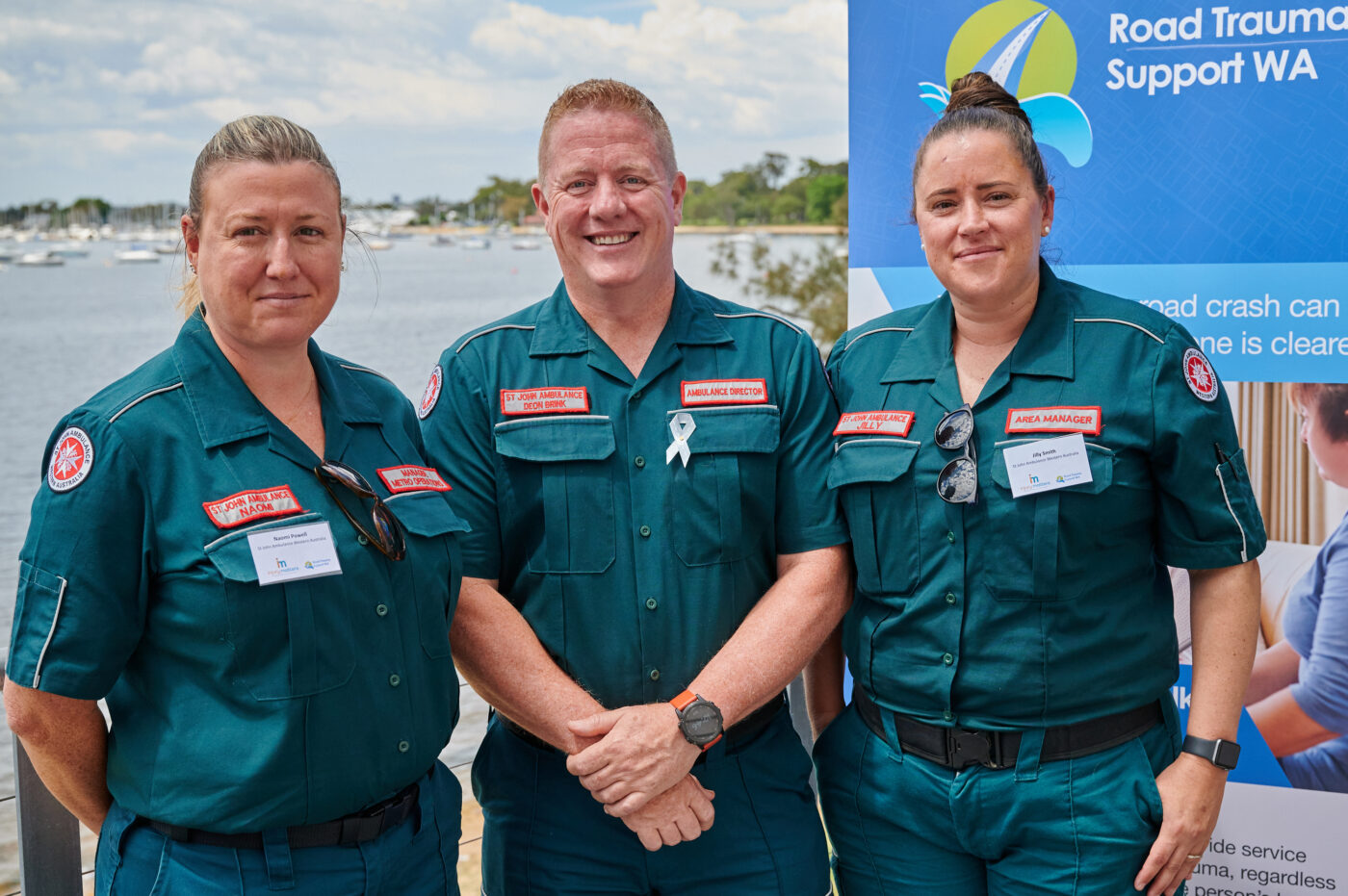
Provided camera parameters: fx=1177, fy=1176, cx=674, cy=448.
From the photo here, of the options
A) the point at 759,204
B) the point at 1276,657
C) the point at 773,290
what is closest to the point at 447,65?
the point at 759,204

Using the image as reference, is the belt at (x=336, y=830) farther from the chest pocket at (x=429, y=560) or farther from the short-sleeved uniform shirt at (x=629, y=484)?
the short-sleeved uniform shirt at (x=629, y=484)

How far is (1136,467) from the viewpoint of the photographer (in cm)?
184

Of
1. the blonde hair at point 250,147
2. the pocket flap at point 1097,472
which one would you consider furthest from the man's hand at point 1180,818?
the blonde hair at point 250,147

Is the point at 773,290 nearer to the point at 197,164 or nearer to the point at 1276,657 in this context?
the point at 1276,657

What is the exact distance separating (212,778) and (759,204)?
15515mm

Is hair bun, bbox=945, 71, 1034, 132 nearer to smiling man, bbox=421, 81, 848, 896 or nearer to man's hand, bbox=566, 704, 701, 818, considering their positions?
smiling man, bbox=421, 81, 848, 896

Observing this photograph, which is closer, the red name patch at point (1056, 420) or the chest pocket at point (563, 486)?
the red name patch at point (1056, 420)

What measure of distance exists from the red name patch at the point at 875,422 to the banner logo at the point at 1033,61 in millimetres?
1311

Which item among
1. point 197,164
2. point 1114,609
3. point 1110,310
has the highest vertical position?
point 197,164

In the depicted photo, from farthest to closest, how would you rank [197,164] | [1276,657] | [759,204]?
[759,204] → [1276,657] → [197,164]

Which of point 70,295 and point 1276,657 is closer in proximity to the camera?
point 1276,657

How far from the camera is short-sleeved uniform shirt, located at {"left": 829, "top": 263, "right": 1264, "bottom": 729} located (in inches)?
72.0

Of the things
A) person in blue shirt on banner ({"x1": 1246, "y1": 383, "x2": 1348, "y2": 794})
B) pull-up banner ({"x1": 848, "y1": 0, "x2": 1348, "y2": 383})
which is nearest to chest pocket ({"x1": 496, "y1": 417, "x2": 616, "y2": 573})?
pull-up banner ({"x1": 848, "y1": 0, "x2": 1348, "y2": 383})

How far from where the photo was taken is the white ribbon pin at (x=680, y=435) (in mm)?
2027
